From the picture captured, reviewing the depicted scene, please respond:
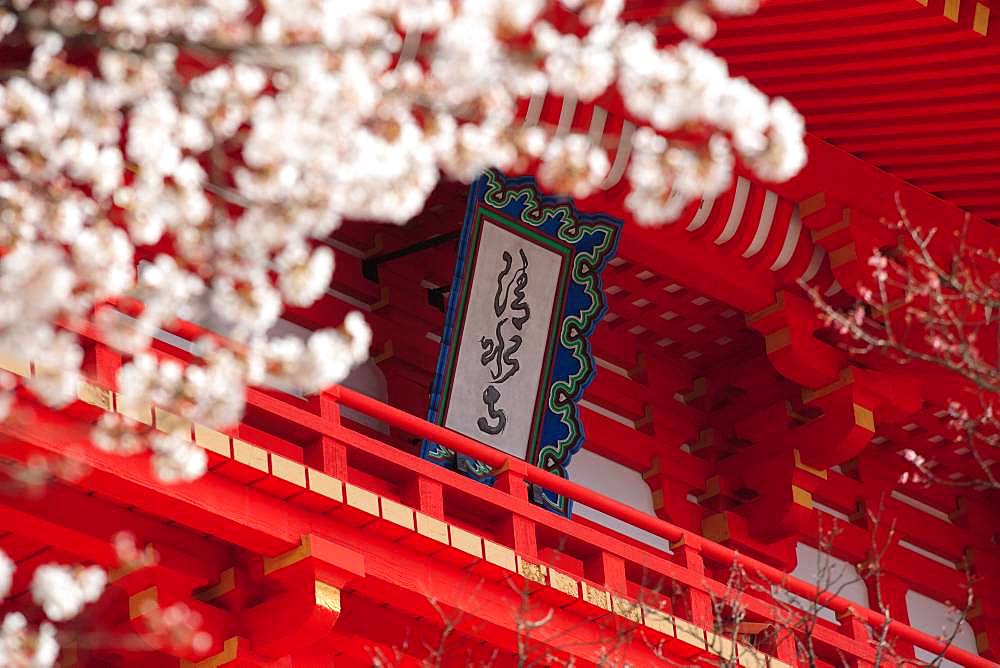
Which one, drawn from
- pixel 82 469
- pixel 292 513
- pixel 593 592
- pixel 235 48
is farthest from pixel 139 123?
pixel 593 592

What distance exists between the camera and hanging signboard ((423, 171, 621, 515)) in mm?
8531

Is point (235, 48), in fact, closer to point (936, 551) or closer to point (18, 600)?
point (18, 600)

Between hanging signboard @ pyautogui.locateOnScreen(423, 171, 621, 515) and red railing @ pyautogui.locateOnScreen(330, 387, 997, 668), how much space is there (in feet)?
1.20

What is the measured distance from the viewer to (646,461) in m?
10.5

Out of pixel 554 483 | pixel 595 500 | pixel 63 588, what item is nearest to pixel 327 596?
pixel 554 483

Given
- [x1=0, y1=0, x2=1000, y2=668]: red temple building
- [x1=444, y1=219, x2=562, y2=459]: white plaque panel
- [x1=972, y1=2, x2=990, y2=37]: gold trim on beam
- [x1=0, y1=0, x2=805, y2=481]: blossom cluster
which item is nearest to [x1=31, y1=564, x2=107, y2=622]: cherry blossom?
[x1=0, y1=0, x2=805, y2=481]: blossom cluster

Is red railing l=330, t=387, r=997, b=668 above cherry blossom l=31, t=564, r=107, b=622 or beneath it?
beneath

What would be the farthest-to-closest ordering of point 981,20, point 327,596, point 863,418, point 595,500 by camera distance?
point 863,418 → point 981,20 → point 595,500 → point 327,596

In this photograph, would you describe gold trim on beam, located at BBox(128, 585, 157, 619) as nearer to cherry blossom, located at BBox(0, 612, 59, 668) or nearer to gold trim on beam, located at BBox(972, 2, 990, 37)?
cherry blossom, located at BBox(0, 612, 59, 668)

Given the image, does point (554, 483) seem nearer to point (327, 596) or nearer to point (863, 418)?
point (327, 596)

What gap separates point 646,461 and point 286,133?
23.2ft

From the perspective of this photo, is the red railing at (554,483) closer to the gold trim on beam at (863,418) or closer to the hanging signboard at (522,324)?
the hanging signboard at (522,324)

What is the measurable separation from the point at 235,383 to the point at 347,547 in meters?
3.00

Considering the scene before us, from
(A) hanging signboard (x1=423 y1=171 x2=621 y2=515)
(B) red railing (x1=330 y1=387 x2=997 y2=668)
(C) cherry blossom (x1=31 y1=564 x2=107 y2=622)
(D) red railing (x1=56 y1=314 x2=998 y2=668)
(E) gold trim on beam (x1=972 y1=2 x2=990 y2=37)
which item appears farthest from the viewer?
(A) hanging signboard (x1=423 y1=171 x2=621 y2=515)
